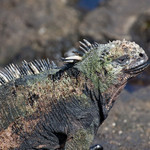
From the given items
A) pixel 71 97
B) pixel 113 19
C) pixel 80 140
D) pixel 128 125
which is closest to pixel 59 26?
pixel 113 19

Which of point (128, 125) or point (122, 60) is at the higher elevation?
point (122, 60)

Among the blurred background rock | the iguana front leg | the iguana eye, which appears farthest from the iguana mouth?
the blurred background rock

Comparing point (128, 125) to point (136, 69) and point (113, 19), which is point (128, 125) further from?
point (113, 19)

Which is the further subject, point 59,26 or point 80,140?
point 59,26

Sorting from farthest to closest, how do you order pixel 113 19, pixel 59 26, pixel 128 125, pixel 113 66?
pixel 59 26
pixel 113 19
pixel 128 125
pixel 113 66

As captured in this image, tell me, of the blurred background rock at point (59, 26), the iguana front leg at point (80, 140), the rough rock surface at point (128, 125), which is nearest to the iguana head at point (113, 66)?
the iguana front leg at point (80, 140)

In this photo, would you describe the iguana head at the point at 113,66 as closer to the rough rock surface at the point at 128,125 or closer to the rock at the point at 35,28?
the rough rock surface at the point at 128,125
